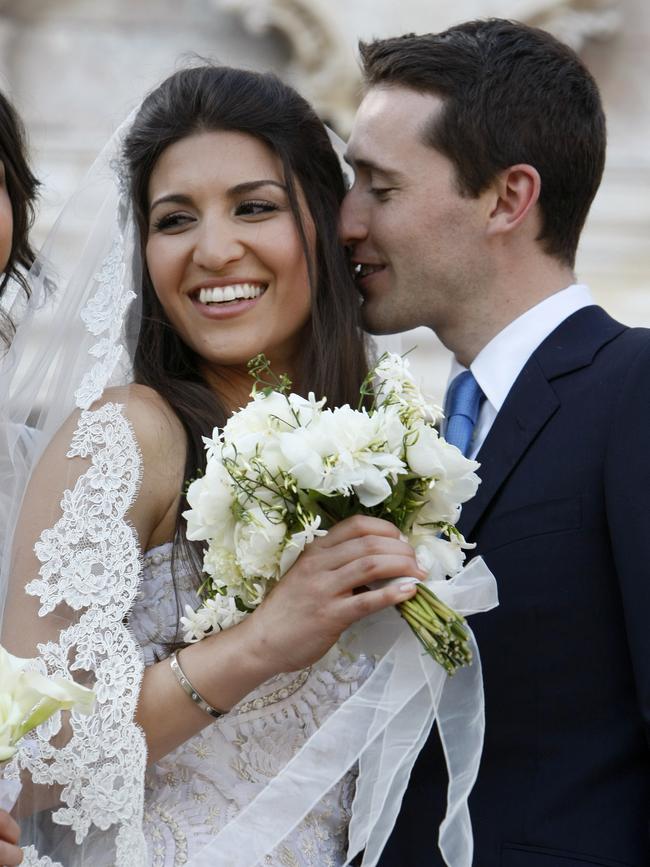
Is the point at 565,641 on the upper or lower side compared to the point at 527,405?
lower

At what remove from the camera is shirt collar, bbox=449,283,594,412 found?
11.5 ft

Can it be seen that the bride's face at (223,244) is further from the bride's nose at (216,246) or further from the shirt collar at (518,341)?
the shirt collar at (518,341)

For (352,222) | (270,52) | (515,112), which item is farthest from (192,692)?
(270,52)

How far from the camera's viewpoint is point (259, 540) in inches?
107

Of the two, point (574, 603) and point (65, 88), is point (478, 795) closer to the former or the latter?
point (574, 603)

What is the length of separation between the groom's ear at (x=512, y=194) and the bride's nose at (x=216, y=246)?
746mm

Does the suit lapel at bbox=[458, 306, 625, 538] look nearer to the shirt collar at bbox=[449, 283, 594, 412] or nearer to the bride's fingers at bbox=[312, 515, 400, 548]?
the shirt collar at bbox=[449, 283, 594, 412]

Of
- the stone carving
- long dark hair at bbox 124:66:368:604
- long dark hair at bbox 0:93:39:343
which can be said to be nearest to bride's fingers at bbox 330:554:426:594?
long dark hair at bbox 124:66:368:604

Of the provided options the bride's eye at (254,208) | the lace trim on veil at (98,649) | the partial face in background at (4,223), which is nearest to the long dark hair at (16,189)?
the partial face in background at (4,223)

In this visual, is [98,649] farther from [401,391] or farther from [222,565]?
[401,391]

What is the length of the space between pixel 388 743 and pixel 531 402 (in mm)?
899

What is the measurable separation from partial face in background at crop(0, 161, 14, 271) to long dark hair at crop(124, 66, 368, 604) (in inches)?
20.2

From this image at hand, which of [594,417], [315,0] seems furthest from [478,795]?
[315,0]

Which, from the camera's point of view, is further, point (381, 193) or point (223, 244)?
point (381, 193)
